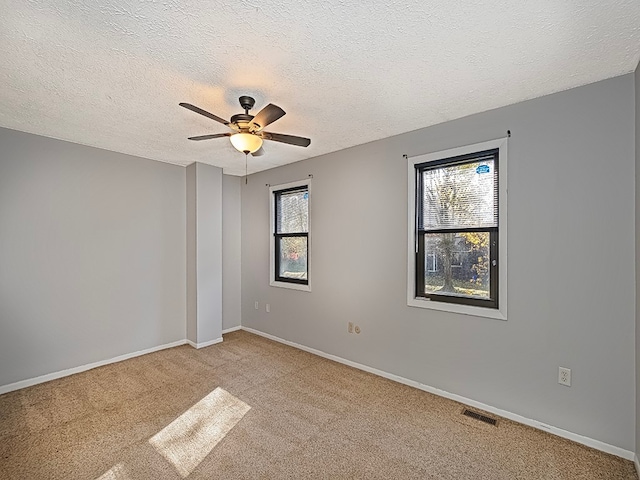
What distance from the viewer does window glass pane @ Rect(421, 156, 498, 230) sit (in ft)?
8.80

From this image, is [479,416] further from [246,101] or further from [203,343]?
[203,343]

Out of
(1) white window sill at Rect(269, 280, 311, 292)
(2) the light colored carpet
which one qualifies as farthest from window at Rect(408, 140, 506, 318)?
(1) white window sill at Rect(269, 280, 311, 292)

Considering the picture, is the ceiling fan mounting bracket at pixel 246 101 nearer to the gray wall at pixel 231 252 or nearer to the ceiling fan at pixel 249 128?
the ceiling fan at pixel 249 128

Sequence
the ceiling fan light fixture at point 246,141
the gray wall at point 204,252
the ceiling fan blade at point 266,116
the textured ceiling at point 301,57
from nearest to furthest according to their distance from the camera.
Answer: the textured ceiling at point 301,57 < the ceiling fan blade at point 266,116 < the ceiling fan light fixture at point 246,141 < the gray wall at point 204,252

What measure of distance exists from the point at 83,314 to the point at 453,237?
3955mm

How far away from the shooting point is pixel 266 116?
2133mm

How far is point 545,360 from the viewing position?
236 cm

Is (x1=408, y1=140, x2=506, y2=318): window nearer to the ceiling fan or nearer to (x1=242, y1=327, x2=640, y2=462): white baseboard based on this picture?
(x1=242, y1=327, x2=640, y2=462): white baseboard

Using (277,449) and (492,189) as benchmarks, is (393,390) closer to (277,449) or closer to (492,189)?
(277,449)

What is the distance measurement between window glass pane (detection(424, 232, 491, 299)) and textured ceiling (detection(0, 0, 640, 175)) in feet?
3.60

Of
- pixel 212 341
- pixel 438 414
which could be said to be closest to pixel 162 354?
pixel 212 341

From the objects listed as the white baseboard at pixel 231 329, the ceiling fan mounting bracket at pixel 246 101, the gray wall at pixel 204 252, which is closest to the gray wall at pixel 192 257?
the gray wall at pixel 204 252

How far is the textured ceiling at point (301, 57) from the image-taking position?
4.96ft

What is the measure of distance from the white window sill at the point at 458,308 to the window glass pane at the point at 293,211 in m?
1.80
